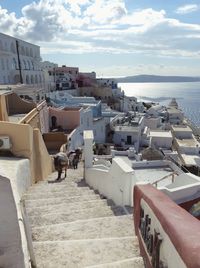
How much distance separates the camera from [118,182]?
25.0 ft

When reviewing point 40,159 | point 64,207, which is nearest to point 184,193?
point 64,207

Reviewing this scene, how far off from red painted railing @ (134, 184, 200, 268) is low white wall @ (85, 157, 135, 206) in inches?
69.4

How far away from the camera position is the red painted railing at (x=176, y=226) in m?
3.09

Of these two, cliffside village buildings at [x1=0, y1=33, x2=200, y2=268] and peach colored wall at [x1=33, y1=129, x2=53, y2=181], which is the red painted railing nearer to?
cliffside village buildings at [x1=0, y1=33, x2=200, y2=268]

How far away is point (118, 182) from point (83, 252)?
2.74m

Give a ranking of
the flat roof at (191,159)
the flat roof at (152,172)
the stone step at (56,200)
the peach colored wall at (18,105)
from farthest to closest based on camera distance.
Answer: the flat roof at (191,159), the peach colored wall at (18,105), the flat roof at (152,172), the stone step at (56,200)

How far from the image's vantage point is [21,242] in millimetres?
4523

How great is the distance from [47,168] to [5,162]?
5.00 m

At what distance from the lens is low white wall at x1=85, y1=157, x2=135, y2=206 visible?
7.10 metres

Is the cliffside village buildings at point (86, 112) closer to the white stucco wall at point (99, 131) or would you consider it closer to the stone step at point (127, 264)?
the white stucco wall at point (99, 131)

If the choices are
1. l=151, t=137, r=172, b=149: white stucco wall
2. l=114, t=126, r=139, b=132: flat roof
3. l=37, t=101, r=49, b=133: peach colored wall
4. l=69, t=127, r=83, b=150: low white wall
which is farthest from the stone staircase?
l=151, t=137, r=172, b=149: white stucco wall

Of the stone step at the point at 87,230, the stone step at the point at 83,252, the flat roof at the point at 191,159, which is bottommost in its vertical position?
the flat roof at the point at 191,159

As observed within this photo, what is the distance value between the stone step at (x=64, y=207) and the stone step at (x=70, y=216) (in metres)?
0.23

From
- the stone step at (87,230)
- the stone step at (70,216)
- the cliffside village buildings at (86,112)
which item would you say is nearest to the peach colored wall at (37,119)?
the cliffside village buildings at (86,112)
